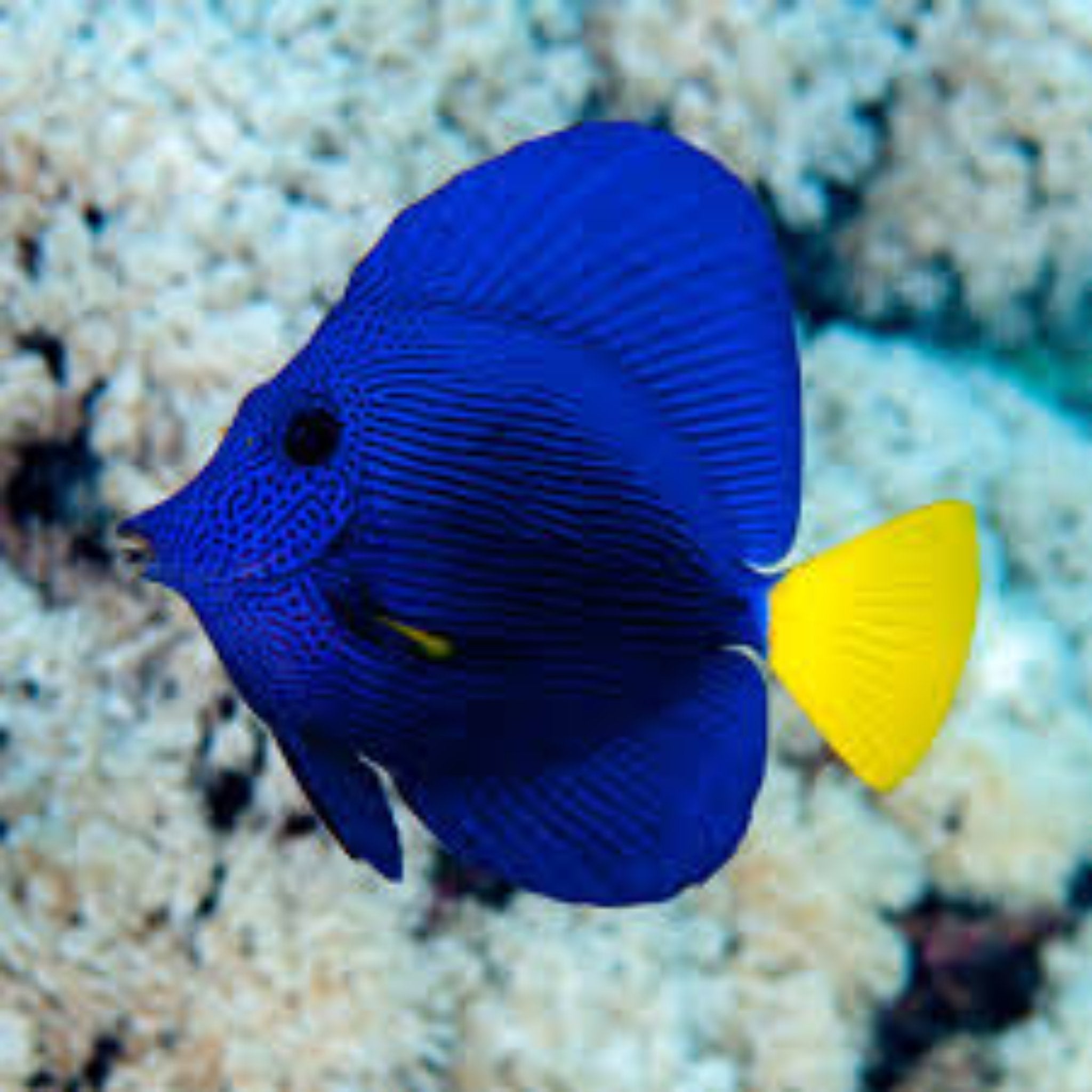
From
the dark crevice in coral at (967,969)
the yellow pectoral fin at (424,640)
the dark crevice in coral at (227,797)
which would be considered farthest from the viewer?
the dark crevice in coral at (967,969)

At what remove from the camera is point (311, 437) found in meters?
1.11

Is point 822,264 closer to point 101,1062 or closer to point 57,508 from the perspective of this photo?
point 57,508

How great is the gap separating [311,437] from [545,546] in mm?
255

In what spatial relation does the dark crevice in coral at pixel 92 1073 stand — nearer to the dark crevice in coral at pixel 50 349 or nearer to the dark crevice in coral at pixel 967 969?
the dark crevice in coral at pixel 50 349

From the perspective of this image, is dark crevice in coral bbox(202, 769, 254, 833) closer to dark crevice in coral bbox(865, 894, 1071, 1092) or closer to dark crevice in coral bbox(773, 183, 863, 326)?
dark crevice in coral bbox(865, 894, 1071, 1092)

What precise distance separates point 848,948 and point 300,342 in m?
1.69

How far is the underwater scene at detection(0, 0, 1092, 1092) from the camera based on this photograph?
1.14 m

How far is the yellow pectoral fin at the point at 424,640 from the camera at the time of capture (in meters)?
1.10

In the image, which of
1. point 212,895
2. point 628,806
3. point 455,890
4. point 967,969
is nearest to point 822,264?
point 967,969

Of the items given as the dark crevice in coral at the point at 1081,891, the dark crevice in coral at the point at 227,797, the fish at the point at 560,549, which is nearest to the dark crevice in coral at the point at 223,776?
the dark crevice in coral at the point at 227,797

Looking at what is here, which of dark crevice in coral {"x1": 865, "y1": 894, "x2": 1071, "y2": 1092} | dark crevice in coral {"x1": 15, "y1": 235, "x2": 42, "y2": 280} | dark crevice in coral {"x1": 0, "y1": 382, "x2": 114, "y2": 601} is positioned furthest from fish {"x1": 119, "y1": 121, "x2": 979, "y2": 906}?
dark crevice in coral {"x1": 865, "y1": 894, "x2": 1071, "y2": 1092}

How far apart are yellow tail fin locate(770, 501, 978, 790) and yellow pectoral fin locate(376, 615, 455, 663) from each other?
351 millimetres

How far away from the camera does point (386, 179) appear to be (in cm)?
241

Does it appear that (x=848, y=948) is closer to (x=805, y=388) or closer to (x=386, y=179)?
(x=805, y=388)
